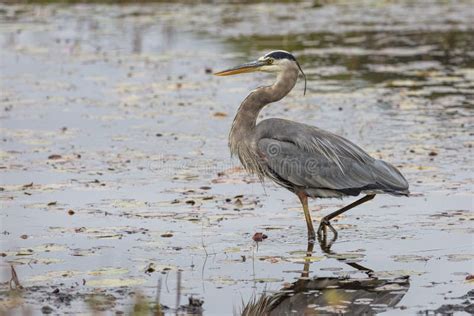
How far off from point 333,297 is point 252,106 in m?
2.44

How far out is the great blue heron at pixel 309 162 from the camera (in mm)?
8539

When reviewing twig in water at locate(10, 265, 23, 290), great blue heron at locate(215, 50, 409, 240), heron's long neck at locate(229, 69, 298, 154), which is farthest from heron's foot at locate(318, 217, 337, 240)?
twig in water at locate(10, 265, 23, 290)

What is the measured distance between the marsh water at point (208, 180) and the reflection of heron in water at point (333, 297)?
2 cm

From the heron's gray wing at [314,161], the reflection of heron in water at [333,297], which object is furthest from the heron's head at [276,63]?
the reflection of heron in water at [333,297]

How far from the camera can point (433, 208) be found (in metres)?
9.49

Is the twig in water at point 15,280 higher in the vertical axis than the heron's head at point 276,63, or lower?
lower

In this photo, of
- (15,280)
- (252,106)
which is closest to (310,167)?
(252,106)

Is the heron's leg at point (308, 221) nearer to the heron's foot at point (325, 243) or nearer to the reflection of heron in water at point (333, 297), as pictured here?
the heron's foot at point (325, 243)

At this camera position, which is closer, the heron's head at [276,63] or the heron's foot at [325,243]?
the heron's foot at [325,243]

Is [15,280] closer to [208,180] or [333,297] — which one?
[333,297]

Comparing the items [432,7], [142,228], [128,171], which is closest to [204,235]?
[142,228]

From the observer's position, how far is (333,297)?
22.5 ft

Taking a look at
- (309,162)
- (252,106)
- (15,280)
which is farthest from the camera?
(252,106)

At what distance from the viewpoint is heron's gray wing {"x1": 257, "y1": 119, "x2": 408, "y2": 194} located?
856 cm
